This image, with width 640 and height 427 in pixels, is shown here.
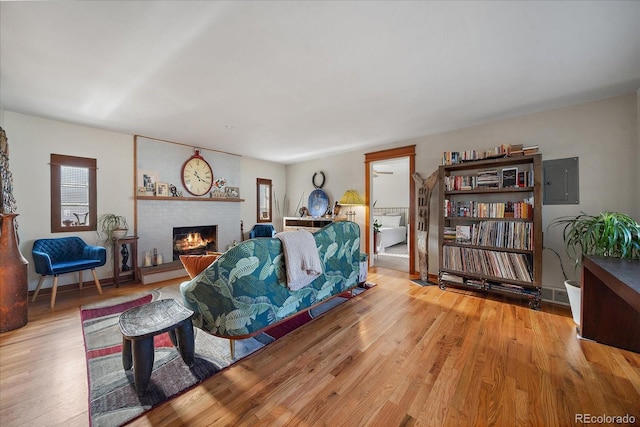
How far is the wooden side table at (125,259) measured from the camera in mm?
3580

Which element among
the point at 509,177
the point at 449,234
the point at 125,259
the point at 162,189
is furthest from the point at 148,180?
the point at 509,177

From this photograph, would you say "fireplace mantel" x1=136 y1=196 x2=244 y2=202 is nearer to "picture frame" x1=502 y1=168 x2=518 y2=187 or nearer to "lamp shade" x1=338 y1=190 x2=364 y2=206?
"lamp shade" x1=338 y1=190 x2=364 y2=206

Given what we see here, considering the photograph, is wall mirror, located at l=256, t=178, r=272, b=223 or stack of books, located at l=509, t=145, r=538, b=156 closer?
stack of books, located at l=509, t=145, r=538, b=156

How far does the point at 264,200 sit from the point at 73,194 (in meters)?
3.34

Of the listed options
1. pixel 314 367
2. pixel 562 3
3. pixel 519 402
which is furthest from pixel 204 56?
pixel 519 402

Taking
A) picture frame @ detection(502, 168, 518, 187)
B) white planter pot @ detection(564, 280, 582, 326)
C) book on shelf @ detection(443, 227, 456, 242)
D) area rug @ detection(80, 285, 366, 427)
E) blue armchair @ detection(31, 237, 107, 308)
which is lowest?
area rug @ detection(80, 285, 366, 427)

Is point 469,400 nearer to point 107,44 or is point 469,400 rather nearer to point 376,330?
point 376,330

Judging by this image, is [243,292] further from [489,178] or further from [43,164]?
[43,164]

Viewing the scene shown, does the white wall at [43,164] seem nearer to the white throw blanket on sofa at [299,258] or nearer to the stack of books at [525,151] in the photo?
the white throw blanket on sofa at [299,258]

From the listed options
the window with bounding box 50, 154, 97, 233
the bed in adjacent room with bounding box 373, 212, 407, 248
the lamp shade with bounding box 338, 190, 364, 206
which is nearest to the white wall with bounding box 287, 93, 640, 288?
the lamp shade with bounding box 338, 190, 364, 206

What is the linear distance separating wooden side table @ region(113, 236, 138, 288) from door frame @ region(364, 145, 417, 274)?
13.2 ft

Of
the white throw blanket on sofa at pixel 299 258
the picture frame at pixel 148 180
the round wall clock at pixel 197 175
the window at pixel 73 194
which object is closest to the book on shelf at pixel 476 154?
the white throw blanket on sofa at pixel 299 258

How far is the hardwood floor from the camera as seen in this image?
1.32 metres

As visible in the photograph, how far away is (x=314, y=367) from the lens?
5.63ft
